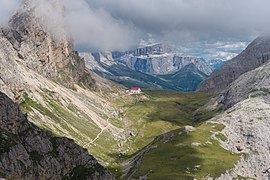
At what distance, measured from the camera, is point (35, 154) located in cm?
9381

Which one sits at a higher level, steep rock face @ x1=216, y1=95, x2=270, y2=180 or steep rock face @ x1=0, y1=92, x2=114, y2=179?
steep rock face @ x1=0, y1=92, x2=114, y2=179

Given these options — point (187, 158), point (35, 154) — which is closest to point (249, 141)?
point (187, 158)

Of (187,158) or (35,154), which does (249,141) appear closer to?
(187,158)

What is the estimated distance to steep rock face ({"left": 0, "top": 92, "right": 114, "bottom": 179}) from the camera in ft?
279

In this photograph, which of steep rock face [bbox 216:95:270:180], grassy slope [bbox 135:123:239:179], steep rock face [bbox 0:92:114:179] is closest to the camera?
steep rock face [bbox 0:92:114:179]

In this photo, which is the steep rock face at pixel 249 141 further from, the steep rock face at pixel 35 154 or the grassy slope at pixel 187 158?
the steep rock face at pixel 35 154

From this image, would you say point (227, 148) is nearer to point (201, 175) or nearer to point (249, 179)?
point (249, 179)

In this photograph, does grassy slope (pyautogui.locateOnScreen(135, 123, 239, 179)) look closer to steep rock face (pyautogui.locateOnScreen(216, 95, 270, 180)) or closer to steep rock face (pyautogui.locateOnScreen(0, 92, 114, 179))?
steep rock face (pyautogui.locateOnScreen(216, 95, 270, 180))

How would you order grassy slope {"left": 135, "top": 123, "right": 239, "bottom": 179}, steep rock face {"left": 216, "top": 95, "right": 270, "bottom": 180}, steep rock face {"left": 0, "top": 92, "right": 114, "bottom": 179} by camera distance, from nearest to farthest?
1. steep rock face {"left": 0, "top": 92, "right": 114, "bottom": 179}
2. grassy slope {"left": 135, "top": 123, "right": 239, "bottom": 179}
3. steep rock face {"left": 216, "top": 95, "right": 270, "bottom": 180}

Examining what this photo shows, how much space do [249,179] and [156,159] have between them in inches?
1451

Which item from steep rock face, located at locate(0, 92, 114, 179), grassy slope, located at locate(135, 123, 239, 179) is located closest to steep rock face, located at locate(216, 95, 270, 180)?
grassy slope, located at locate(135, 123, 239, 179)

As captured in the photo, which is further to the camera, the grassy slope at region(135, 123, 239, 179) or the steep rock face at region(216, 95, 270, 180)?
the steep rock face at region(216, 95, 270, 180)

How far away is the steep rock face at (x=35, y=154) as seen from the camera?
85.1m

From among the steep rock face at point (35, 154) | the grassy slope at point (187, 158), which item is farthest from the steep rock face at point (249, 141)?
the steep rock face at point (35, 154)
